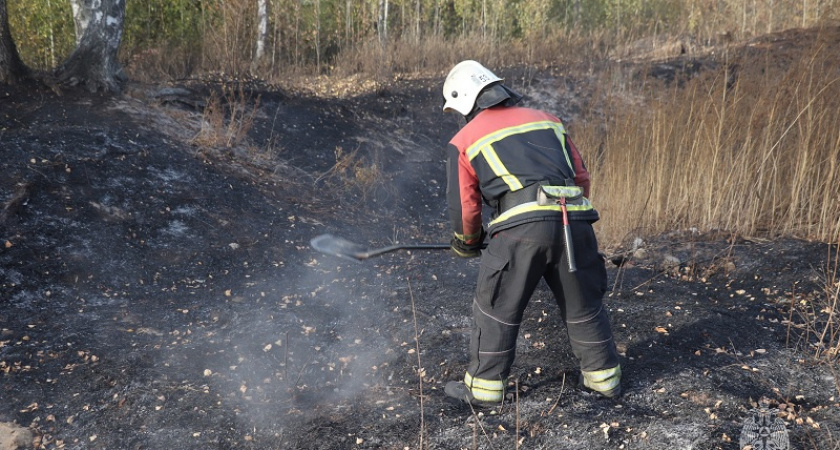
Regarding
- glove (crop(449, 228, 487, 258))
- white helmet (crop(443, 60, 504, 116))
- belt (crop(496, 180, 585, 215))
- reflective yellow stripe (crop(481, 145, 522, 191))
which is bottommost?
glove (crop(449, 228, 487, 258))

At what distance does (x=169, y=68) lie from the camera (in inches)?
437

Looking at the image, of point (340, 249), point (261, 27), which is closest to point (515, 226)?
point (340, 249)

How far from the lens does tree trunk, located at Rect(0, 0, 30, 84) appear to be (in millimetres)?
7039

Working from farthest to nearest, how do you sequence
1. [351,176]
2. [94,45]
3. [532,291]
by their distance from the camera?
[351,176], [94,45], [532,291]

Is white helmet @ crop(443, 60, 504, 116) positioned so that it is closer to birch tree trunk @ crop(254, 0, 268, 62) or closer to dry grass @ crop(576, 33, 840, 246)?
dry grass @ crop(576, 33, 840, 246)

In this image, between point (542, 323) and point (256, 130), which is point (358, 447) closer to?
point (542, 323)

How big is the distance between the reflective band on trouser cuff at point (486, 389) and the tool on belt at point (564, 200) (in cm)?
74

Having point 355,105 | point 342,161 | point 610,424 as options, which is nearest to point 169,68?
point 355,105

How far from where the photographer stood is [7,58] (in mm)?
7230

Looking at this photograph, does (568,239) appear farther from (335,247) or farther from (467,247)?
(335,247)
